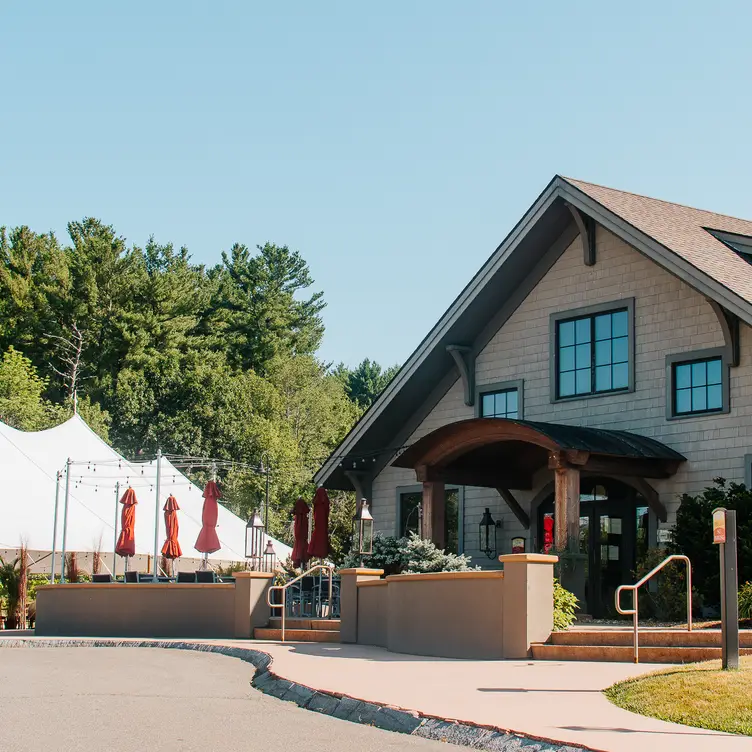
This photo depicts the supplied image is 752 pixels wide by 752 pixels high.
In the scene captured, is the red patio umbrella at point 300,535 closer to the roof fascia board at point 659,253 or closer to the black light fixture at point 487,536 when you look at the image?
the black light fixture at point 487,536

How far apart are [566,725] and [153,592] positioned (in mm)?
14780

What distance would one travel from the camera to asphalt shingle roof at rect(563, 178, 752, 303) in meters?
19.7

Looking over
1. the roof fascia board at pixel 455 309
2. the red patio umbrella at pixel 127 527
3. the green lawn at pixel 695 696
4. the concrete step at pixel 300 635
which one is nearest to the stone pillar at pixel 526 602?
the green lawn at pixel 695 696

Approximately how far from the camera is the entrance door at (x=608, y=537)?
21.0m

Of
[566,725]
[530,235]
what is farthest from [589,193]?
[566,725]

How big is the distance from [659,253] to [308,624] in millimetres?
8333

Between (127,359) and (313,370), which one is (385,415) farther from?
(313,370)

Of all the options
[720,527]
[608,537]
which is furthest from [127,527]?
[720,527]

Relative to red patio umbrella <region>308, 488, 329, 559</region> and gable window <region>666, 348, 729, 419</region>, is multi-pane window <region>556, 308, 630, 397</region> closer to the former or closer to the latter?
gable window <region>666, 348, 729, 419</region>

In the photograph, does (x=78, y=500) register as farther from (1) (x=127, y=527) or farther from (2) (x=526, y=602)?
(2) (x=526, y=602)

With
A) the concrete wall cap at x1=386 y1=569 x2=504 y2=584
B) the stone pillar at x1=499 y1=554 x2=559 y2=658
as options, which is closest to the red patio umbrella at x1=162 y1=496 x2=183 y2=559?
the concrete wall cap at x1=386 y1=569 x2=504 y2=584

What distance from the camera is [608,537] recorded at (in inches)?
846

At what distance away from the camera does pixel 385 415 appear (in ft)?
82.3

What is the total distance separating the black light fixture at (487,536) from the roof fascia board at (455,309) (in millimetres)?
3038
